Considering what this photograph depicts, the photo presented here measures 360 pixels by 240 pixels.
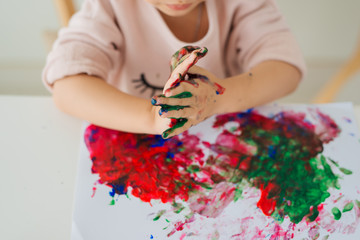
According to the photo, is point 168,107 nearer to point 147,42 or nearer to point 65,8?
point 147,42

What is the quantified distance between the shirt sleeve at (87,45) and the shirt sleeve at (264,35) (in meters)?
0.23

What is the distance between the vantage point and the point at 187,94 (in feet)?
1.67

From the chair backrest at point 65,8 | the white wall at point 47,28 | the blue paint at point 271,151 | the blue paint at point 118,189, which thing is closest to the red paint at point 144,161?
the blue paint at point 118,189

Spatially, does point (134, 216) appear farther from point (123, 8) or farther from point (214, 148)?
point (123, 8)

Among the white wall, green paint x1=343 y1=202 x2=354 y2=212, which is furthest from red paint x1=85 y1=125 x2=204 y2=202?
the white wall

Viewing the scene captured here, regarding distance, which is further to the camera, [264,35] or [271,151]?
[264,35]

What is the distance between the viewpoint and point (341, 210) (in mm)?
510

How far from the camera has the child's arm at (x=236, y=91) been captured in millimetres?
512

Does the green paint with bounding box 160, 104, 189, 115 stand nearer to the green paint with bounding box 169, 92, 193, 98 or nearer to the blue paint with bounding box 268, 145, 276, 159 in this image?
the green paint with bounding box 169, 92, 193, 98

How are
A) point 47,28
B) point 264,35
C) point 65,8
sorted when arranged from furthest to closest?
1. point 47,28
2. point 65,8
3. point 264,35

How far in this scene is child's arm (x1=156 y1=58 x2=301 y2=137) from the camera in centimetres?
51

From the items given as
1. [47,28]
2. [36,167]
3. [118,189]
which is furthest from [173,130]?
[47,28]

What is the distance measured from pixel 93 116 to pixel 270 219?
0.30 meters

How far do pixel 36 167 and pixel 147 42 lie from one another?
30cm
